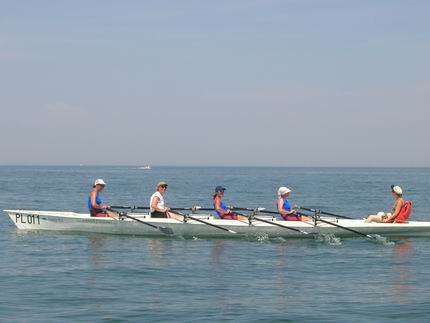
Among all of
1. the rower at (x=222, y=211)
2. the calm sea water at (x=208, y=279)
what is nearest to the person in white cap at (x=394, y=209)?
the calm sea water at (x=208, y=279)

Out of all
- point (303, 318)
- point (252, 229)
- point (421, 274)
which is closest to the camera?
point (303, 318)

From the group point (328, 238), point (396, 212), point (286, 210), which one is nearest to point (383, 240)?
point (396, 212)

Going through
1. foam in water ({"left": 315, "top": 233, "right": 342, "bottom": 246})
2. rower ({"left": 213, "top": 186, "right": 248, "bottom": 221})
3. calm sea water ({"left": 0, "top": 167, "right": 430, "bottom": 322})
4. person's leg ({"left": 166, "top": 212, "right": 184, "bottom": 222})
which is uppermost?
rower ({"left": 213, "top": 186, "right": 248, "bottom": 221})

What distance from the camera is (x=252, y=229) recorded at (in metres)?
25.0

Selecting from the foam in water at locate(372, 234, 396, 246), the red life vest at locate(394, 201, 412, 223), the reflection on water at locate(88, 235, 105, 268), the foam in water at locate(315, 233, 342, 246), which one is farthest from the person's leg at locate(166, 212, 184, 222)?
the red life vest at locate(394, 201, 412, 223)

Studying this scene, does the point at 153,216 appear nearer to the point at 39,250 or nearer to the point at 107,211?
the point at 107,211

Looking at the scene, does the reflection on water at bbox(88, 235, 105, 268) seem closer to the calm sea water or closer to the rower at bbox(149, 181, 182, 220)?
the calm sea water

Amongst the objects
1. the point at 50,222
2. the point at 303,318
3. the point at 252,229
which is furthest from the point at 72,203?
the point at 303,318

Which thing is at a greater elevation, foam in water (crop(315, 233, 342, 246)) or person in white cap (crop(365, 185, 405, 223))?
person in white cap (crop(365, 185, 405, 223))

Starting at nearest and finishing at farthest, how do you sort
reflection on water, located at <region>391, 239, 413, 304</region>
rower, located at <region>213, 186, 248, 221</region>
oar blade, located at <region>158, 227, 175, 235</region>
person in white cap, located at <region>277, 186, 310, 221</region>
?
reflection on water, located at <region>391, 239, 413, 304</region>
person in white cap, located at <region>277, 186, 310, 221</region>
oar blade, located at <region>158, 227, 175, 235</region>
rower, located at <region>213, 186, 248, 221</region>

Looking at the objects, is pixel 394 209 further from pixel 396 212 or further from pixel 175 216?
pixel 175 216

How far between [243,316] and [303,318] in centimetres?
110

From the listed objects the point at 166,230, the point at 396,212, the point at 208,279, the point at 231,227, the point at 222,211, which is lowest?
the point at 208,279

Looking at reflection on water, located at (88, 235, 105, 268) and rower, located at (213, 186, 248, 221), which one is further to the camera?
rower, located at (213, 186, 248, 221)
